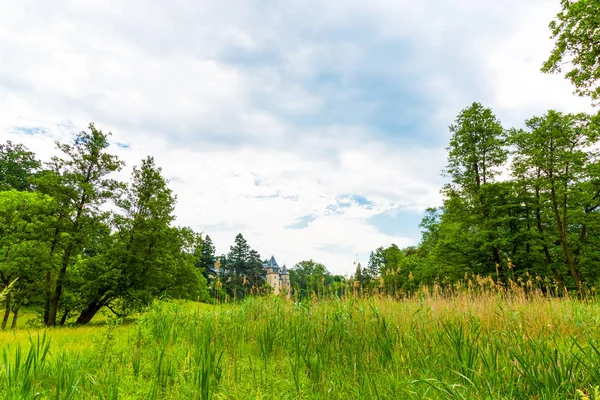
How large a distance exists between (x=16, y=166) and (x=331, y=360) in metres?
50.4

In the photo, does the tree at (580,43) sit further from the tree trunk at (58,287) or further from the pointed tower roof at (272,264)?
the pointed tower roof at (272,264)

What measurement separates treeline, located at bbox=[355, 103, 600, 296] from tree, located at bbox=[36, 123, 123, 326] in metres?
16.7

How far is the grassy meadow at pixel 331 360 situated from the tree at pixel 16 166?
43303 millimetres

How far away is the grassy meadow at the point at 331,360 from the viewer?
272cm

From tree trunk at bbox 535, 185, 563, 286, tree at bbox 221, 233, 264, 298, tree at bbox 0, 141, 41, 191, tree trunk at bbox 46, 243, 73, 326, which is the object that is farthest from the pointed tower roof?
tree trunk at bbox 535, 185, 563, 286

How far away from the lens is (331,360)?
388 cm

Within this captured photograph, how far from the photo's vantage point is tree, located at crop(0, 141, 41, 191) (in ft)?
117

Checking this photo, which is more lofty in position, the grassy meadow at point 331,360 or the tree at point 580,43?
the tree at point 580,43

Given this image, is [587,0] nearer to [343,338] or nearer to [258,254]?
[343,338]

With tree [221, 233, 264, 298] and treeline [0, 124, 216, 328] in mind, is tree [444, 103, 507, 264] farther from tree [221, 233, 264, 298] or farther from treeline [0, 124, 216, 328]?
tree [221, 233, 264, 298]

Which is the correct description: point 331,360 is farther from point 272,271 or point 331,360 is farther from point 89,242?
point 272,271

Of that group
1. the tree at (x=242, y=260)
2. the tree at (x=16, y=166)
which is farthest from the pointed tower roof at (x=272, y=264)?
the tree at (x=16, y=166)

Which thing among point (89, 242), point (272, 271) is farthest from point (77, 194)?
point (272, 271)

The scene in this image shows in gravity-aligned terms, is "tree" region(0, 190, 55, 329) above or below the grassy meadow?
above
